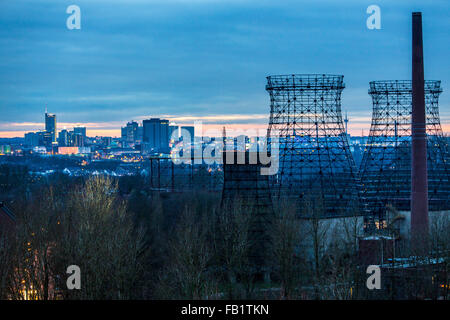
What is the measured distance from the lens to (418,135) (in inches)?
1363

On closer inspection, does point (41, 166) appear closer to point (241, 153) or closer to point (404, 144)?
point (404, 144)

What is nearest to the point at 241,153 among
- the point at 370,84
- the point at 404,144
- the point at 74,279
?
the point at 74,279

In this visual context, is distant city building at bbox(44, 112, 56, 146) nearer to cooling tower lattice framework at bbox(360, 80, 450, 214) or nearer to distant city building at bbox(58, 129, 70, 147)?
distant city building at bbox(58, 129, 70, 147)

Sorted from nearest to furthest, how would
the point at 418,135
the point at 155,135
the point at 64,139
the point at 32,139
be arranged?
the point at 418,135
the point at 64,139
the point at 155,135
the point at 32,139

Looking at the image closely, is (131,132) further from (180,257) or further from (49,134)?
(180,257)

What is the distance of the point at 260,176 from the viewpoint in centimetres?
3709

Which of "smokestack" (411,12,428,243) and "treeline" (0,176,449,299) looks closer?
"treeline" (0,176,449,299)

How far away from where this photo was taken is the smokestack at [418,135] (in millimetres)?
34375

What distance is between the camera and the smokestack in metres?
34.4

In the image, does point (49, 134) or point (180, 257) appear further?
point (49, 134)

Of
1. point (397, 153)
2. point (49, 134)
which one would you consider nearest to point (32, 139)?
point (49, 134)

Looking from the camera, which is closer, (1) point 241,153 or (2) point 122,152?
(1) point 241,153

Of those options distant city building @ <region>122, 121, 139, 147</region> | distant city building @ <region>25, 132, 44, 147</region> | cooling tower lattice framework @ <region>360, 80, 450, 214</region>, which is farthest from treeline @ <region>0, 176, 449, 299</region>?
distant city building @ <region>122, 121, 139, 147</region>
